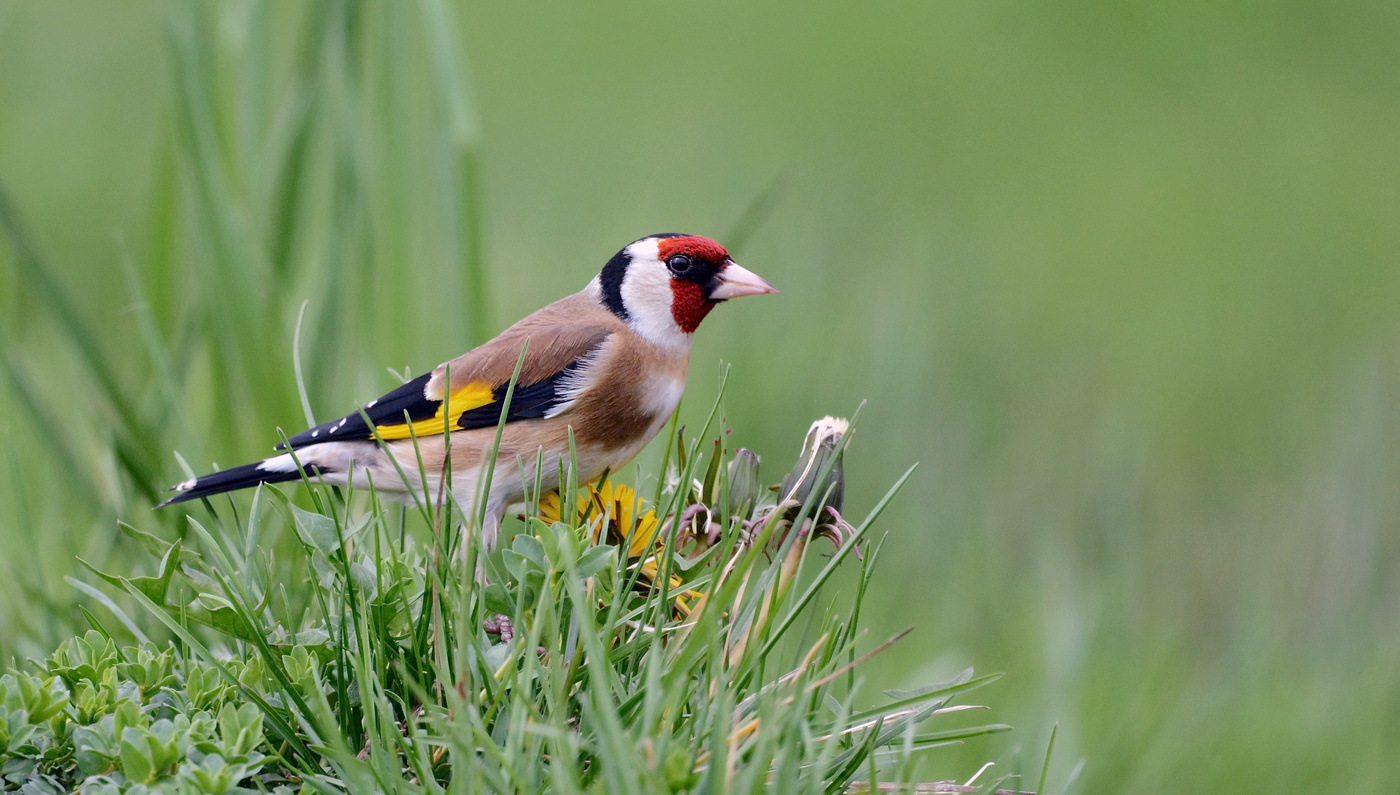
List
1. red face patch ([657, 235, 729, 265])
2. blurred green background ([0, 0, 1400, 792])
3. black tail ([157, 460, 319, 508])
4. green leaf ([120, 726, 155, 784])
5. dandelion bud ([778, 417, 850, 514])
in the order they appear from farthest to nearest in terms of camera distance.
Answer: blurred green background ([0, 0, 1400, 792]) → red face patch ([657, 235, 729, 265]) → black tail ([157, 460, 319, 508]) → dandelion bud ([778, 417, 850, 514]) → green leaf ([120, 726, 155, 784])

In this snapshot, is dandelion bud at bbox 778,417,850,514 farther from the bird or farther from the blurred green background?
the blurred green background

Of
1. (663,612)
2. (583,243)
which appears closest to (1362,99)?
(583,243)

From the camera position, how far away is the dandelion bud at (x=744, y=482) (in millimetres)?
1354

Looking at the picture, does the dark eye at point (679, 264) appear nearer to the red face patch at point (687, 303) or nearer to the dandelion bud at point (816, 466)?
the red face patch at point (687, 303)

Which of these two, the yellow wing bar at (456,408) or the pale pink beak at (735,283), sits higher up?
the pale pink beak at (735,283)

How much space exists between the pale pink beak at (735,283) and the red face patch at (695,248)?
21mm

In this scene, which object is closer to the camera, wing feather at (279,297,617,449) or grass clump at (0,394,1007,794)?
grass clump at (0,394,1007,794)

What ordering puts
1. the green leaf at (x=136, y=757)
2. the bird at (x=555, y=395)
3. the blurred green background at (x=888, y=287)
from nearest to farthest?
1. the green leaf at (x=136, y=757)
2. the bird at (x=555, y=395)
3. the blurred green background at (x=888, y=287)

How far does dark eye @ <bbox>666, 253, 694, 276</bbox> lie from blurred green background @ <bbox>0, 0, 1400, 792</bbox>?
2.01ft

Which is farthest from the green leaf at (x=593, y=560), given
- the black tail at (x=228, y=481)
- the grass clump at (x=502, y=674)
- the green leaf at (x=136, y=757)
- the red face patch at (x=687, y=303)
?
the red face patch at (x=687, y=303)

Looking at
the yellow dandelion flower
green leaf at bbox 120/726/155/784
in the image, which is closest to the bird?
the yellow dandelion flower

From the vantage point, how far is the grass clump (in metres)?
1.03

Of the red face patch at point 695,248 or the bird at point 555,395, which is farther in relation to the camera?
the red face patch at point 695,248

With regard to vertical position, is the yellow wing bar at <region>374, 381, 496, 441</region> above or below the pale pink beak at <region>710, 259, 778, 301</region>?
below
